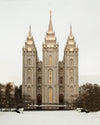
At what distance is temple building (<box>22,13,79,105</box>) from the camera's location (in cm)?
8144

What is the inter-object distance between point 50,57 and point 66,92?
11817mm

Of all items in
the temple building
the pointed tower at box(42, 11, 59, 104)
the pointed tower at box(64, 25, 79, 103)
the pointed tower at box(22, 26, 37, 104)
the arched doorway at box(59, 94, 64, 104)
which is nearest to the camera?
the pointed tower at box(42, 11, 59, 104)

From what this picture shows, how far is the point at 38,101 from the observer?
83812mm

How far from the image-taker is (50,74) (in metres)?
82.2

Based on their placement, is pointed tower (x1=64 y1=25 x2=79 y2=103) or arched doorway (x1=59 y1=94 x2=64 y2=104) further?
arched doorway (x1=59 y1=94 x2=64 y2=104)

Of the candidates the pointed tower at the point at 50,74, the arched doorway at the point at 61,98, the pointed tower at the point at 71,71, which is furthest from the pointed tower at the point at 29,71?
the pointed tower at the point at 71,71

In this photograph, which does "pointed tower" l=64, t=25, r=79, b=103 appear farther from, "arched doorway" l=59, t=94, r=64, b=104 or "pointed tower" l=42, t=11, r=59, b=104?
"pointed tower" l=42, t=11, r=59, b=104

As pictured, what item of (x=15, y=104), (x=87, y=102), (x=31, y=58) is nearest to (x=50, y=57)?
(x=31, y=58)

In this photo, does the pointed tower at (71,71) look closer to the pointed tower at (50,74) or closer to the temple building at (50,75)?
the temple building at (50,75)

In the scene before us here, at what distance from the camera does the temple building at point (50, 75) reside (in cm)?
8144
